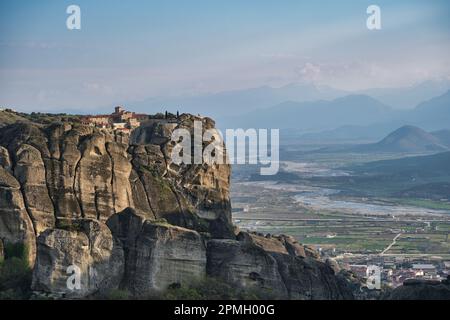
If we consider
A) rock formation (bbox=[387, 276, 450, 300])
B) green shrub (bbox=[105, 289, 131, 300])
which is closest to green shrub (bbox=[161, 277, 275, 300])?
green shrub (bbox=[105, 289, 131, 300])

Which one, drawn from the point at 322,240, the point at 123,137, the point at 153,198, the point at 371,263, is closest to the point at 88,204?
the point at 153,198

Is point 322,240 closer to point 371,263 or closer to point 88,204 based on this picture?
point 371,263

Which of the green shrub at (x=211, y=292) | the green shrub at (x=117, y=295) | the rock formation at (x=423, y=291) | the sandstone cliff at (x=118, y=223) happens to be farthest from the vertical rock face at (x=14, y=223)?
the rock formation at (x=423, y=291)

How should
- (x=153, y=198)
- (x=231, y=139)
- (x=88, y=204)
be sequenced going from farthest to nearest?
(x=231, y=139) → (x=153, y=198) → (x=88, y=204)

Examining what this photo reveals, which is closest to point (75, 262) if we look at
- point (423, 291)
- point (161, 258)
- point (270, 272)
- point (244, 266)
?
point (161, 258)

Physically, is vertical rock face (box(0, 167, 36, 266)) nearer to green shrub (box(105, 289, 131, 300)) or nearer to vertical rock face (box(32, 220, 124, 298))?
vertical rock face (box(32, 220, 124, 298))

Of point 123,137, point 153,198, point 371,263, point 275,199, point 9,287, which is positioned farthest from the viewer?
point 275,199

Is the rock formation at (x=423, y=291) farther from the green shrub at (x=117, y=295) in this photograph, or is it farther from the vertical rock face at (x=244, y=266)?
the green shrub at (x=117, y=295)
